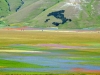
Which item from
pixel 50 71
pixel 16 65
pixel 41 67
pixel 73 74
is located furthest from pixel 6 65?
pixel 73 74

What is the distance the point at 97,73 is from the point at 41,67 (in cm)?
997

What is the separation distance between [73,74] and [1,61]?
57.8 feet

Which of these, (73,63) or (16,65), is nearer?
(16,65)

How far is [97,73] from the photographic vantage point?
4712cm

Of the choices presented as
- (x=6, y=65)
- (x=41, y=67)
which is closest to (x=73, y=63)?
(x=41, y=67)

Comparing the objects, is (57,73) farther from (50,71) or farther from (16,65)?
(16,65)

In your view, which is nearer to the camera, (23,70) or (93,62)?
(23,70)

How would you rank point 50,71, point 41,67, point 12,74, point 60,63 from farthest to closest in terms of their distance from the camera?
point 60,63 → point 41,67 → point 50,71 → point 12,74

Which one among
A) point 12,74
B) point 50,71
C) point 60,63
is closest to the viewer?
point 12,74

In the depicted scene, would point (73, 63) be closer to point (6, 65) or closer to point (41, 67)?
point (41, 67)

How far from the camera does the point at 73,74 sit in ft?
151

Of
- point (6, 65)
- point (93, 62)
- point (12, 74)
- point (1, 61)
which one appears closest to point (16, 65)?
point (6, 65)

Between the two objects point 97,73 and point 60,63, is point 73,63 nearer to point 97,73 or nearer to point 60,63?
point 60,63

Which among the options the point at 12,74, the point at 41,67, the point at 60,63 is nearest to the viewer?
the point at 12,74
